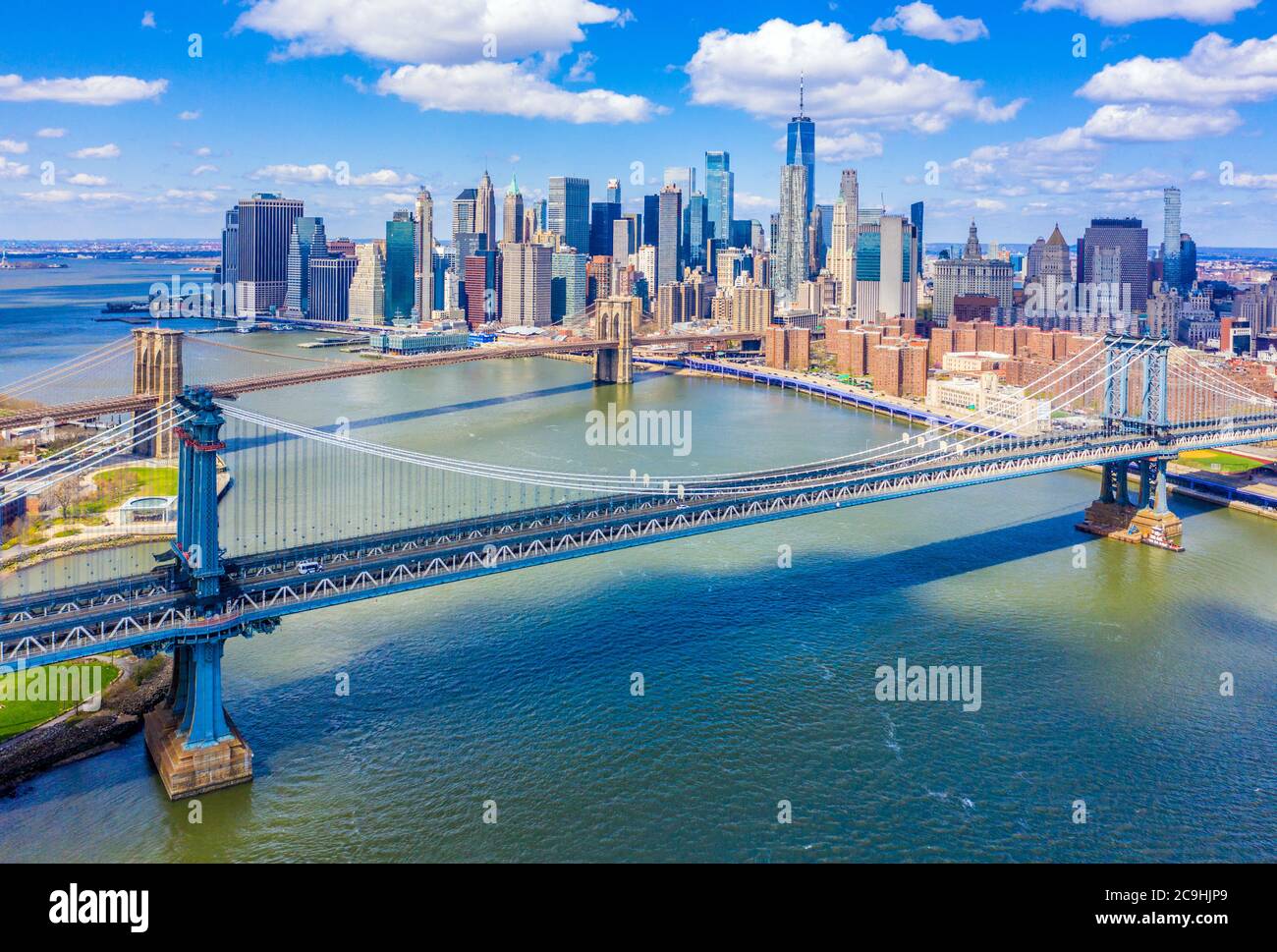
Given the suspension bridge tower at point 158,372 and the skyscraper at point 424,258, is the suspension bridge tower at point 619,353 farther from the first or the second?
the skyscraper at point 424,258

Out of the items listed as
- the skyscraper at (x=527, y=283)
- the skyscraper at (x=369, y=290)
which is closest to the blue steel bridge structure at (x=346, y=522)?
the skyscraper at (x=527, y=283)

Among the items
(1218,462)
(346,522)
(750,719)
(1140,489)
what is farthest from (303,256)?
(750,719)

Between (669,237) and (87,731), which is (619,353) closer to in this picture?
(87,731)

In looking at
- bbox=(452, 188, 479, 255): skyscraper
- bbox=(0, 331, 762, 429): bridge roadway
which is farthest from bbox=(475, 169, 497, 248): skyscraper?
bbox=(0, 331, 762, 429): bridge roadway

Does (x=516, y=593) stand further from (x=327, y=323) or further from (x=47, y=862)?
(x=327, y=323)

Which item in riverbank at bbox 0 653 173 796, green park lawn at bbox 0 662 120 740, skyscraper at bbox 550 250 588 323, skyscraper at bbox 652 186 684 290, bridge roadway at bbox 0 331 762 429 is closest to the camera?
riverbank at bbox 0 653 173 796

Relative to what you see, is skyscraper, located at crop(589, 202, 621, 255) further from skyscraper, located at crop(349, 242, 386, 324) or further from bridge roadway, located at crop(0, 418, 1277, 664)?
bridge roadway, located at crop(0, 418, 1277, 664)
